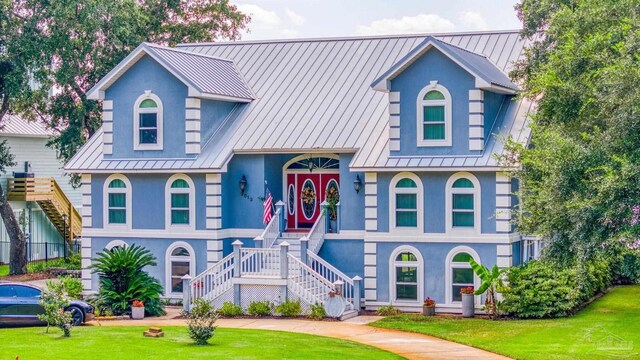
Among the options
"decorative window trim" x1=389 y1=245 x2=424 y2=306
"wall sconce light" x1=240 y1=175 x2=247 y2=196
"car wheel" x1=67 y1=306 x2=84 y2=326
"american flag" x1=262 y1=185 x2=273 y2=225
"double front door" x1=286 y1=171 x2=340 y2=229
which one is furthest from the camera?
"double front door" x1=286 y1=171 x2=340 y2=229

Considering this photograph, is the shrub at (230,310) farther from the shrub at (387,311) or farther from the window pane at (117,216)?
the window pane at (117,216)

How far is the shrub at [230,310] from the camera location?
34375 mm

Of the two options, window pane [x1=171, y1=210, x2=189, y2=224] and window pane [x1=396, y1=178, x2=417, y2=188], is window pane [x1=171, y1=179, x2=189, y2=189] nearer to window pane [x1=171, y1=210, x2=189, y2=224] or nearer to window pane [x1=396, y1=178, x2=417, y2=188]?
window pane [x1=171, y1=210, x2=189, y2=224]

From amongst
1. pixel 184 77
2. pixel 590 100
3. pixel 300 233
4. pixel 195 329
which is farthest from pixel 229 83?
pixel 590 100

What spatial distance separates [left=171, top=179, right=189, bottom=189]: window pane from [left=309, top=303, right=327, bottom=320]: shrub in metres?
6.65

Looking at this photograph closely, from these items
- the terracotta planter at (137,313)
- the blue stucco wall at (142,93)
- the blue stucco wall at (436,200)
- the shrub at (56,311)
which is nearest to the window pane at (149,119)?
the blue stucco wall at (142,93)

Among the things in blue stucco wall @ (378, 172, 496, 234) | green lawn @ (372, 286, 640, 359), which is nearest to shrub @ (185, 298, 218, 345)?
green lawn @ (372, 286, 640, 359)

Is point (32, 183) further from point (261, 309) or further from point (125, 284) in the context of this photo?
point (261, 309)

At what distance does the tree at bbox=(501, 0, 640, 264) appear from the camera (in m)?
22.7

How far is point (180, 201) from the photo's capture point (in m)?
37.5

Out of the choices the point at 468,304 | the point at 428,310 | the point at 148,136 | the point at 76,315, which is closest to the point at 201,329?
the point at 76,315

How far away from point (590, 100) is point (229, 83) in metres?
18.3

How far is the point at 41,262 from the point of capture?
52188 millimetres

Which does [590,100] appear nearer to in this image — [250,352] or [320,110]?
[250,352]
